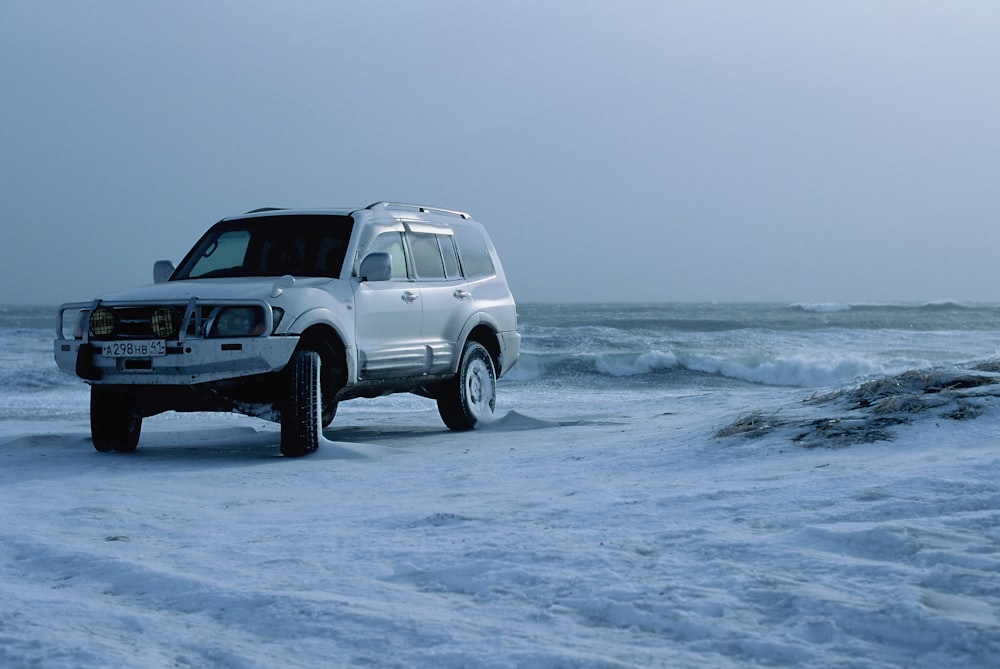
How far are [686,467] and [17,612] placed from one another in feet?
10.7

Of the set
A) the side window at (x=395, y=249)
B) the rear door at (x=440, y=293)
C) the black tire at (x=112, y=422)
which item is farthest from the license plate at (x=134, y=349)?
the rear door at (x=440, y=293)

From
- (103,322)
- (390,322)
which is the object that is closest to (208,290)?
(103,322)

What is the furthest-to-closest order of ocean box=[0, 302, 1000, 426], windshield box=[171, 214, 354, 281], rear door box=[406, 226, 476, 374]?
ocean box=[0, 302, 1000, 426] < rear door box=[406, 226, 476, 374] < windshield box=[171, 214, 354, 281]

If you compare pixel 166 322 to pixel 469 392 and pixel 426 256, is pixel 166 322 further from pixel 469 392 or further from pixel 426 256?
pixel 469 392

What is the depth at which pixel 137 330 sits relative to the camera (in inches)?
263

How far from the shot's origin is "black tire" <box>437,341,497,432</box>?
869cm

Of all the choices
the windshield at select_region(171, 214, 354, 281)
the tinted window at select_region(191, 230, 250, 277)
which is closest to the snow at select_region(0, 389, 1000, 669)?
the windshield at select_region(171, 214, 354, 281)

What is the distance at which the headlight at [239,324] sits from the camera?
21.3 ft

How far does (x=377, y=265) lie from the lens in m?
7.28

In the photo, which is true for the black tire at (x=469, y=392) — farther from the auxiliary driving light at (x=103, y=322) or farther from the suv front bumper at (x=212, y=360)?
the auxiliary driving light at (x=103, y=322)

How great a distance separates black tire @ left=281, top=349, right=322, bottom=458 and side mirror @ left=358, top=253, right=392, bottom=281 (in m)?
0.79

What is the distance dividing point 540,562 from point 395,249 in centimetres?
503

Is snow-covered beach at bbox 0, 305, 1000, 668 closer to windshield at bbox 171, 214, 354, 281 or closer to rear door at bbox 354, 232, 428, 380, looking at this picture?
rear door at bbox 354, 232, 428, 380

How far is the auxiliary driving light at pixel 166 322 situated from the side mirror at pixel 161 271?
1.41 metres
